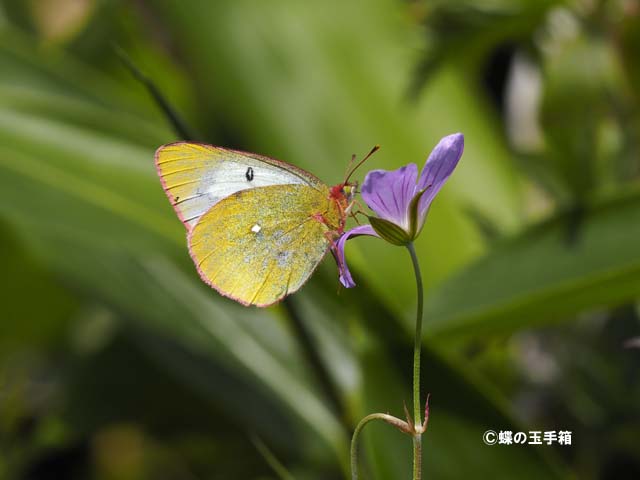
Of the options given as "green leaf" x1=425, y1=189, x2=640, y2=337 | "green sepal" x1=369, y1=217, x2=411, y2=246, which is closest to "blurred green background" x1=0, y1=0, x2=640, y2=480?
"green leaf" x1=425, y1=189, x2=640, y2=337

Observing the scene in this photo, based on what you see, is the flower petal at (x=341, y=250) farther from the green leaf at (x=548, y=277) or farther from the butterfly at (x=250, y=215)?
the green leaf at (x=548, y=277)

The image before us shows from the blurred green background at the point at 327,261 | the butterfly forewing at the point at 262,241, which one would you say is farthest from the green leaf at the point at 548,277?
the butterfly forewing at the point at 262,241

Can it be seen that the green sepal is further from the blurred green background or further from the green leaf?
the green leaf

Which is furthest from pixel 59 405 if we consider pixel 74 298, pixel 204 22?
pixel 204 22

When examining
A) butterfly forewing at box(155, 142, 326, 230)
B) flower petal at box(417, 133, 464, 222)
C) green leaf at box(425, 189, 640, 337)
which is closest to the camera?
flower petal at box(417, 133, 464, 222)

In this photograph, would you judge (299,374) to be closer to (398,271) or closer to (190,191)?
(398,271)

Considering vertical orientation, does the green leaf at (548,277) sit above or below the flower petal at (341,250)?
below
